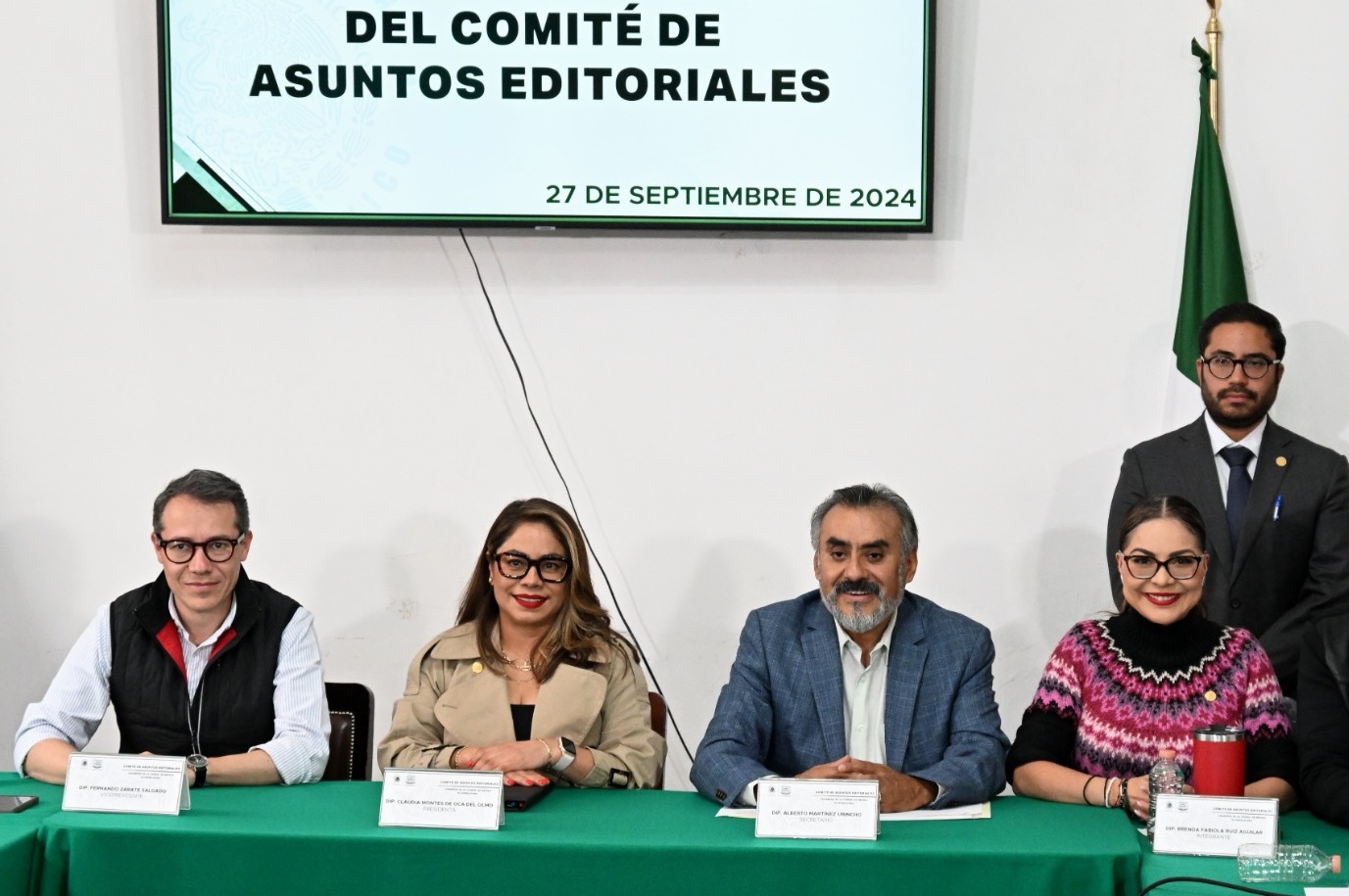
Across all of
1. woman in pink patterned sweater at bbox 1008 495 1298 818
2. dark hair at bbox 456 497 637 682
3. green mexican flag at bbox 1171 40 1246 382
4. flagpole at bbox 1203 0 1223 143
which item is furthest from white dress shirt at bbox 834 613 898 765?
flagpole at bbox 1203 0 1223 143

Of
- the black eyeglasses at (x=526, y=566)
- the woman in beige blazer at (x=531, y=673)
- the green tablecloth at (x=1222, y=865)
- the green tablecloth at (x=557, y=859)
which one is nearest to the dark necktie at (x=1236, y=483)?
the green tablecloth at (x=1222, y=865)

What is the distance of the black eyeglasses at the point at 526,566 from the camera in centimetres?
300

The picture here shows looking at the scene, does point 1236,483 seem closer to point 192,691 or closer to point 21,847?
point 192,691

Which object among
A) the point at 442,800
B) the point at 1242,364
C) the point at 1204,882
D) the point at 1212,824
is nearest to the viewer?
the point at 1204,882

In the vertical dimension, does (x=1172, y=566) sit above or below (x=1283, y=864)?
above

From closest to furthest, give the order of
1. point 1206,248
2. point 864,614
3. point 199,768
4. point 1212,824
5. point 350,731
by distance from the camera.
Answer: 1. point 1212,824
2. point 199,768
3. point 864,614
4. point 350,731
5. point 1206,248

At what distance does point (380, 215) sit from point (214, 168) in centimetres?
46

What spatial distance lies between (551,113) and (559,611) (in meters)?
1.53

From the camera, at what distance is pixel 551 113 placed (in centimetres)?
397

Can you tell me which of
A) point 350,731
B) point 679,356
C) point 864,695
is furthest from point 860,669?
point 679,356

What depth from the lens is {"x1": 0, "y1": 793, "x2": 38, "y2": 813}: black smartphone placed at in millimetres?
2453

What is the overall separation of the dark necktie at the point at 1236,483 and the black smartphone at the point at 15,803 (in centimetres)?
260

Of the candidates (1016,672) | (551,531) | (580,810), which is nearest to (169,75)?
(551,531)

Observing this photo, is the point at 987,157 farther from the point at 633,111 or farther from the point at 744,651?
the point at 744,651
